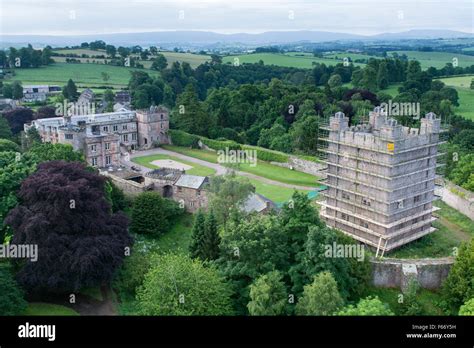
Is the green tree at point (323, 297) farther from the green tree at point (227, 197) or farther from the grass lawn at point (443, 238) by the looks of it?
the green tree at point (227, 197)

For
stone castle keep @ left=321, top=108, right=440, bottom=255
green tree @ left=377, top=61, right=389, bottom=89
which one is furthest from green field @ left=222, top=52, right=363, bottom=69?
stone castle keep @ left=321, top=108, right=440, bottom=255

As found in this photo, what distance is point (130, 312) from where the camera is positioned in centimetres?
2912

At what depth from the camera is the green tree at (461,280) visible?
92.7 feet

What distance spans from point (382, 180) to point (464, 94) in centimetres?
6743

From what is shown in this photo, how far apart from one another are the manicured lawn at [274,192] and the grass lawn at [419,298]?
15.2 m

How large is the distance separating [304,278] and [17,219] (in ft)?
57.0

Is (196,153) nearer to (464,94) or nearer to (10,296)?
(10,296)

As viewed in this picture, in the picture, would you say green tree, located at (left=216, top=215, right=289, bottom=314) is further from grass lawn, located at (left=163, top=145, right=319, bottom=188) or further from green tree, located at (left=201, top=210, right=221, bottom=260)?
grass lawn, located at (left=163, top=145, right=319, bottom=188)

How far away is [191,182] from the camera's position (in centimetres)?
4269

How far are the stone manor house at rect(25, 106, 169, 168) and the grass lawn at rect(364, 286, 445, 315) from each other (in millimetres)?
34574

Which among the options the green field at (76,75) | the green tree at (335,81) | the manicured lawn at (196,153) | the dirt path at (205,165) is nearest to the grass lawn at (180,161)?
the dirt path at (205,165)

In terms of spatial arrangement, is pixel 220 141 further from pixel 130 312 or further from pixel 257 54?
pixel 257 54

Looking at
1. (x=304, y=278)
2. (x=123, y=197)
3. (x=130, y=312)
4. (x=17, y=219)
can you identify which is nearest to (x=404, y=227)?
(x=304, y=278)

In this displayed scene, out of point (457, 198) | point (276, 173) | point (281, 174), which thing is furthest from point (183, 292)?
point (276, 173)
